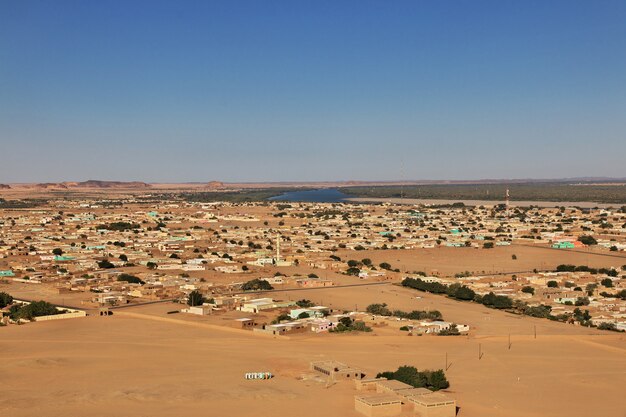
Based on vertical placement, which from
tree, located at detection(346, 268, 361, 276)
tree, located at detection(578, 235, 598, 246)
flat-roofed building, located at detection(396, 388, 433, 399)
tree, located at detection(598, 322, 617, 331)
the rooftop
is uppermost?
tree, located at detection(578, 235, 598, 246)

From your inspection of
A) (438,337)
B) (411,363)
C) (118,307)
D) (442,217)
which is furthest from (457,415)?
(442,217)

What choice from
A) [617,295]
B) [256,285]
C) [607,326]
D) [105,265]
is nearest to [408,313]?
[607,326]

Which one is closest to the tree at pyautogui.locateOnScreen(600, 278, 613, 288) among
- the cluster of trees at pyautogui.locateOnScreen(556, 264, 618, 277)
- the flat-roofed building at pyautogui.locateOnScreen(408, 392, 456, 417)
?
the cluster of trees at pyautogui.locateOnScreen(556, 264, 618, 277)

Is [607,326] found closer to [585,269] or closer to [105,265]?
[585,269]

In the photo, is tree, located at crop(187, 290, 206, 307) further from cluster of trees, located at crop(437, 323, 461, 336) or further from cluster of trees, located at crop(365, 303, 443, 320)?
cluster of trees, located at crop(437, 323, 461, 336)

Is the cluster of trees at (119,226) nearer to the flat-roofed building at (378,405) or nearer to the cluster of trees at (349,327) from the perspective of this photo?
the cluster of trees at (349,327)

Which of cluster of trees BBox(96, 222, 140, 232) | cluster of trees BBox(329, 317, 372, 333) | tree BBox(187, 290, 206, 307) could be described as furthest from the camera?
cluster of trees BBox(96, 222, 140, 232)
